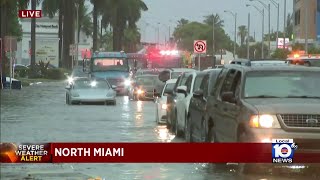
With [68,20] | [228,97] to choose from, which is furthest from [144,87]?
[68,20]

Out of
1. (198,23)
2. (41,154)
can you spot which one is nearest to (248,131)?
(41,154)

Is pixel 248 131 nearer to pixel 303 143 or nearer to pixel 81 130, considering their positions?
pixel 303 143

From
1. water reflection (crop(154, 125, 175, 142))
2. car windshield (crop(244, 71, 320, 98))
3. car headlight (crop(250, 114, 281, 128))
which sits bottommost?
water reflection (crop(154, 125, 175, 142))

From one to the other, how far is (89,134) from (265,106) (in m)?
9.85

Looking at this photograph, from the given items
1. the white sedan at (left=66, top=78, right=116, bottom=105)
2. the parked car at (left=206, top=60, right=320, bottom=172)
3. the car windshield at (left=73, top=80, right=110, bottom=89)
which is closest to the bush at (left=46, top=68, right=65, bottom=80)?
the car windshield at (left=73, top=80, right=110, bottom=89)

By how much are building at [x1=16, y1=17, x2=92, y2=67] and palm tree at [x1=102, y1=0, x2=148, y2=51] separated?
7366mm

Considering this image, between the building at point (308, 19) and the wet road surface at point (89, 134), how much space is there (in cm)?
6301

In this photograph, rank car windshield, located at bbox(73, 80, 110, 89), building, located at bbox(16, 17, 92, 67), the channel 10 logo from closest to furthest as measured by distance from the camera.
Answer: the channel 10 logo
car windshield, located at bbox(73, 80, 110, 89)
building, located at bbox(16, 17, 92, 67)

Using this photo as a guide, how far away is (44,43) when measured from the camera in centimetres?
9475

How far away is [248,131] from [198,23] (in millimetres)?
156623

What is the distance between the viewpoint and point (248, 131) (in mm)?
12516

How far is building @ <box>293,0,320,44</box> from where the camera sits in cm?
10188

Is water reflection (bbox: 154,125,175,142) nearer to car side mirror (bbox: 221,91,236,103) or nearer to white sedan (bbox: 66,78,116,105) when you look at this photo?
car side mirror (bbox: 221,91,236,103)

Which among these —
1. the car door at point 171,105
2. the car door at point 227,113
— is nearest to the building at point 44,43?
the car door at point 171,105
